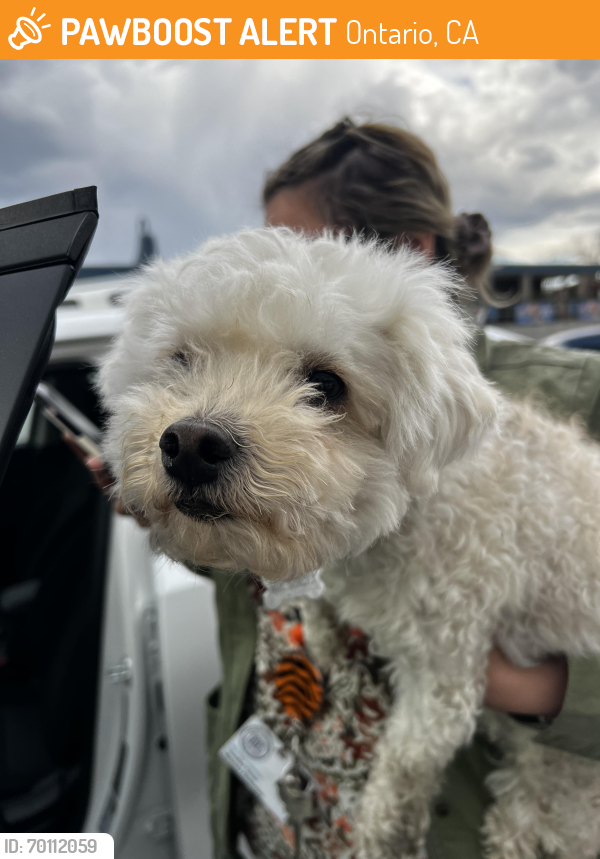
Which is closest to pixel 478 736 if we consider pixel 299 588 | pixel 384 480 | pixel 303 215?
pixel 299 588

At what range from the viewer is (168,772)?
1.94 meters

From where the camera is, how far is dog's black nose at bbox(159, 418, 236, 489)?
89cm

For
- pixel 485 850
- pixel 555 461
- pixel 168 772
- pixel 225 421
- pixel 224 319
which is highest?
pixel 224 319

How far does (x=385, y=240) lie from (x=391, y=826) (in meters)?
1.52

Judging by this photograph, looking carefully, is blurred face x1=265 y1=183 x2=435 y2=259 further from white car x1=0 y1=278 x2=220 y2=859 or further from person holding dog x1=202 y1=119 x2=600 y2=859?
white car x1=0 y1=278 x2=220 y2=859

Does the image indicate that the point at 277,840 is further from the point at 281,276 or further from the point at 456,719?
the point at 281,276

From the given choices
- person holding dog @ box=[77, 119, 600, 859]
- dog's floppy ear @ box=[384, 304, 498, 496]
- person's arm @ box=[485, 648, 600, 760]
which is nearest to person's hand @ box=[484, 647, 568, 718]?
person's arm @ box=[485, 648, 600, 760]

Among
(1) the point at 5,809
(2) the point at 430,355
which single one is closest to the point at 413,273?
(2) the point at 430,355

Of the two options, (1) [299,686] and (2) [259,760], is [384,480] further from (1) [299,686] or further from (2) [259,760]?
(2) [259,760]

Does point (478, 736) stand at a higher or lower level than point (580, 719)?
lower

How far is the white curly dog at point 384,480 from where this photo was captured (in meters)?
0.95

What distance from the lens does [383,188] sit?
1.65 meters

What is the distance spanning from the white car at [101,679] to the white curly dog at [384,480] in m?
0.73

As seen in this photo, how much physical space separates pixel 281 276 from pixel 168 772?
1842 millimetres
